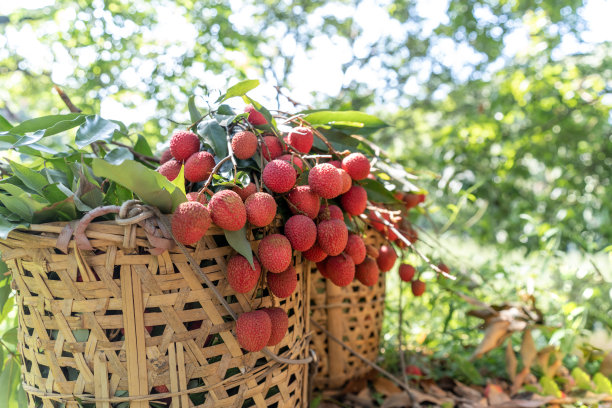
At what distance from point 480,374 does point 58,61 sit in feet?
5.79

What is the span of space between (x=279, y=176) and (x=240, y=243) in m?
0.08

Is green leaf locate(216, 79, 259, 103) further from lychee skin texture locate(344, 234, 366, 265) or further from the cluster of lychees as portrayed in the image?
lychee skin texture locate(344, 234, 366, 265)

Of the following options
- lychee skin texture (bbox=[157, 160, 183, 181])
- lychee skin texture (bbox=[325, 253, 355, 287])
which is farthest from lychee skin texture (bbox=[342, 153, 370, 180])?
lychee skin texture (bbox=[157, 160, 183, 181])

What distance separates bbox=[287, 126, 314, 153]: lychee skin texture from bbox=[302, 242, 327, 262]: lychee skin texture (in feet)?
0.41

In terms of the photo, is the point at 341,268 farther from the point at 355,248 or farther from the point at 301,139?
the point at 301,139

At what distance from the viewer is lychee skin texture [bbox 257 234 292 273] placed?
43 cm

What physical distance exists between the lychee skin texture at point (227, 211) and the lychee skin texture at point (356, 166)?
0.18m

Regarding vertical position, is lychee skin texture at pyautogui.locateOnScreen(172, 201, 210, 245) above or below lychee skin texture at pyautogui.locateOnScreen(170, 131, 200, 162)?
below

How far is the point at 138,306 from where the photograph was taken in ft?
1.35

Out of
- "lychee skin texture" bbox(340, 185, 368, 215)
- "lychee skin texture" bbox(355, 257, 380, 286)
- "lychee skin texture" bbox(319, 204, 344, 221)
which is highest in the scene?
"lychee skin texture" bbox(340, 185, 368, 215)

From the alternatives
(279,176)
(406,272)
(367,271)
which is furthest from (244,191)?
(406,272)

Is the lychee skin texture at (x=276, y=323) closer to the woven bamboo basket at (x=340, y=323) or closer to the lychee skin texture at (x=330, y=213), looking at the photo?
the lychee skin texture at (x=330, y=213)

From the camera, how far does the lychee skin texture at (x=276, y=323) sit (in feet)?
1.51

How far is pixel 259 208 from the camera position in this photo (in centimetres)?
41
